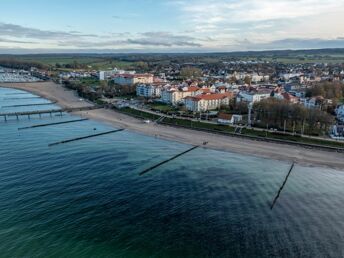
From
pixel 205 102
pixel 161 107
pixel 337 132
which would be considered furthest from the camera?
pixel 161 107

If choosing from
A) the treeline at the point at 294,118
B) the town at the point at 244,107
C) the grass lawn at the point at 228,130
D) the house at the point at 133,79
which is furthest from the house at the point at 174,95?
the house at the point at 133,79

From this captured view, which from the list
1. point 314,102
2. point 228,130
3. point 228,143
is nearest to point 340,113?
point 314,102

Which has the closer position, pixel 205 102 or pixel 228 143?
pixel 228 143

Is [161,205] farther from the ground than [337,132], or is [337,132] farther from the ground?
[337,132]

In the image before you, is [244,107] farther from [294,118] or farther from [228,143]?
[228,143]

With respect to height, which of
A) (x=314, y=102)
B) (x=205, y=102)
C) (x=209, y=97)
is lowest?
(x=205, y=102)

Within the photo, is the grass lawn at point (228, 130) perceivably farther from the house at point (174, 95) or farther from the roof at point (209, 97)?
the house at point (174, 95)

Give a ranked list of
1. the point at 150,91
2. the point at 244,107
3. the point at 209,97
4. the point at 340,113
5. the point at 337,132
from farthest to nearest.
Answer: the point at 150,91
the point at 209,97
the point at 244,107
the point at 340,113
the point at 337,132
